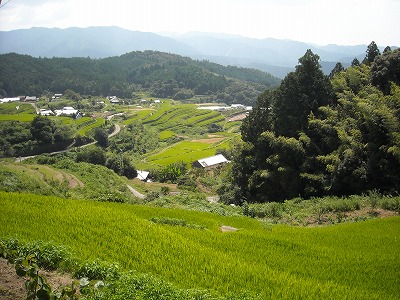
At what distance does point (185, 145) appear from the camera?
70.1 meters

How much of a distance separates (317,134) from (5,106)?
83.1 meters

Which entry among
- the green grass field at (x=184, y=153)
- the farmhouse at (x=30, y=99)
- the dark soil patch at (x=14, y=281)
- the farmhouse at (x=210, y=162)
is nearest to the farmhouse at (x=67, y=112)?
the farmhouse at (x=30, y=99)

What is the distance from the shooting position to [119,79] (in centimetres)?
15075

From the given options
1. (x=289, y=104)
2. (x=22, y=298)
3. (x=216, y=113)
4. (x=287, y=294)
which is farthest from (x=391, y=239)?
(x=216, y=113)

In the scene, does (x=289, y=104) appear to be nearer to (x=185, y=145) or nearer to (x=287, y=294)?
(x=287, y=294)

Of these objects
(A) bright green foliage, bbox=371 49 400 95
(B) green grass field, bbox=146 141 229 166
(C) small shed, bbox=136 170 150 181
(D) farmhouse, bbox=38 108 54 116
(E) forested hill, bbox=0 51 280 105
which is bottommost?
(B) green grass field, bbox=146 141 229 166

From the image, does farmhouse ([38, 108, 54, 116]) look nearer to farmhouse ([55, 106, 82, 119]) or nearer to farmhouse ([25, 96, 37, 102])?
farmhouse ([55, 106, 82, 119])

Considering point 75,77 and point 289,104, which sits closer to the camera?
point 289,104

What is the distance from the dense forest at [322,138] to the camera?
18.8m

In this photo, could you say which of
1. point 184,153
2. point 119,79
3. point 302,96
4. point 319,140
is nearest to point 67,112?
point 184,153

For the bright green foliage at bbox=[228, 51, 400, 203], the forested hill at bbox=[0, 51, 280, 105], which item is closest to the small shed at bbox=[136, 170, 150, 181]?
the bright green foliage at bbox=[228, 51, 400, 203]

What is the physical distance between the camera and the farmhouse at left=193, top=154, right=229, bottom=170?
53.3 meters

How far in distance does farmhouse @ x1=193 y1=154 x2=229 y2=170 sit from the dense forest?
76.7 ft

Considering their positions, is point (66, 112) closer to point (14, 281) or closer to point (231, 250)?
point (231, 250)
